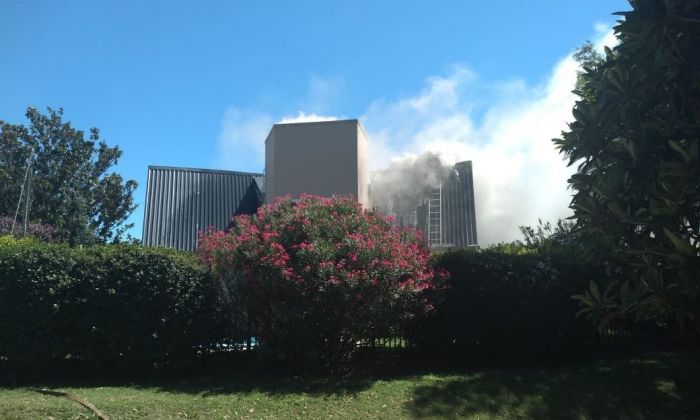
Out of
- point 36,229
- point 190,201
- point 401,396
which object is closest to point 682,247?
point 401,396

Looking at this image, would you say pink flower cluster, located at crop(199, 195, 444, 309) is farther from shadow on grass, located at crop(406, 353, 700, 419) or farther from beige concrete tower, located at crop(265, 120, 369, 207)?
beige concrete tower, located at crop(265, 120, 369, 207)

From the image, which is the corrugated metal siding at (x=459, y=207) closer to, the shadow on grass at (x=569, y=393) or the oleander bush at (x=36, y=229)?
the shadow on grass at (x=569, y=393)

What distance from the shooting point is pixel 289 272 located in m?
9.17

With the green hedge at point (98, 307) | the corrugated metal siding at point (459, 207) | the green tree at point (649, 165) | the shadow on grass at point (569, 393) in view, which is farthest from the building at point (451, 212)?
the green tree at point (649, 165)

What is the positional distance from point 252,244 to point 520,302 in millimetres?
Answer: 5107

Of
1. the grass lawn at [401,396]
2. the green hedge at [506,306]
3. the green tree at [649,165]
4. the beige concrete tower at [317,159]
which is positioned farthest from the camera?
the beige concrete tower at [317,159]

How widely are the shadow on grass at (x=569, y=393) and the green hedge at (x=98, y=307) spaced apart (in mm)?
4413

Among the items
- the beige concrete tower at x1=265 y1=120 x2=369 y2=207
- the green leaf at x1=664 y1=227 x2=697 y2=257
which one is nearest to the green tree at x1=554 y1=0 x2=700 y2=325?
the green leaf at x1=664 y1=227 x2=697 y2=257

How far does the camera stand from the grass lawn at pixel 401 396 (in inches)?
299

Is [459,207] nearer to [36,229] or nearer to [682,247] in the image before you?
[682,247]

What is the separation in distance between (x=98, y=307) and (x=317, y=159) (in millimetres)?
10248

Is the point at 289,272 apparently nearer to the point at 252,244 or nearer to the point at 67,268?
the point at 252,244

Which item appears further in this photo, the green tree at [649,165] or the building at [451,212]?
the building at [451,212]

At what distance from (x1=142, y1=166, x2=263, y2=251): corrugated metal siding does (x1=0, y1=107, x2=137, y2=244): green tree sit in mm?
5878
